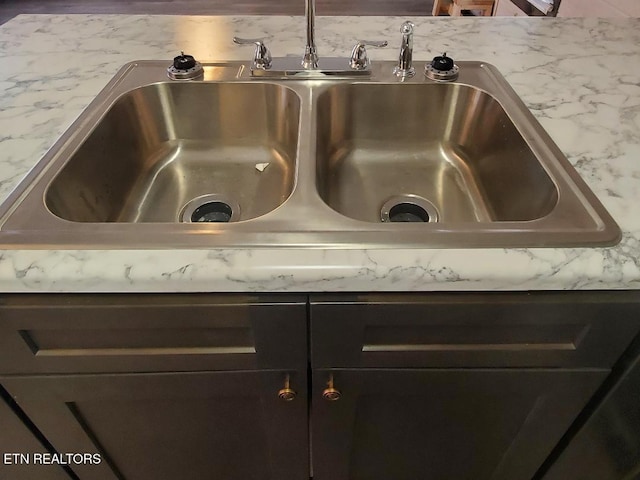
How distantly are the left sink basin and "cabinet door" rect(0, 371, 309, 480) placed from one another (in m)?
0.30

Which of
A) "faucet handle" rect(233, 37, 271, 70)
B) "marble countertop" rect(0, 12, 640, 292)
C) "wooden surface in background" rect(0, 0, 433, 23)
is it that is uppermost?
"faucet handle" rect(233, 37, 271, 70)

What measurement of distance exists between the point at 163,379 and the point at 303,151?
0.41 metres

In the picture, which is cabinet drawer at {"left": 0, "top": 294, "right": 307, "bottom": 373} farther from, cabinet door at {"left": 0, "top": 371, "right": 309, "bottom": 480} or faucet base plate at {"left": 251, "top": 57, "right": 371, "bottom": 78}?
faucet base plate at {"left": 251, "top": 57, "right": 371, "bottom": 78}

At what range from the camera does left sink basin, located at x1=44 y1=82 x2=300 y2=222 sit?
897mm

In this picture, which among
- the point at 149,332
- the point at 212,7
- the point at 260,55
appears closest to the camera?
the point at 149,332

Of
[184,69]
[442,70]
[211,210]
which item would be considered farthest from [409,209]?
[184,69]

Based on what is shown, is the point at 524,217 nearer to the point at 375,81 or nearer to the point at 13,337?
the point at 375,81

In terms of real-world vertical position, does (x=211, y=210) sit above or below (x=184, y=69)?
below

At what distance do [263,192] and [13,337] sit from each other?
506mm

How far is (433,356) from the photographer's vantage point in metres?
0.68

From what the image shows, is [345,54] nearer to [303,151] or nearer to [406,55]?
[406,55]

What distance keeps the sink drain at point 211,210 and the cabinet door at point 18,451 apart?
0.43m

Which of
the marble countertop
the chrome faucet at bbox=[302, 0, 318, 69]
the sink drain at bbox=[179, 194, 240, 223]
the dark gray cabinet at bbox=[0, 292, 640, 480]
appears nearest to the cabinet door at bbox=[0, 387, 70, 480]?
the dark gray cabinet at bbox=[0, 292, 640, 480]

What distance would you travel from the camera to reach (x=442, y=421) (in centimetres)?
80
